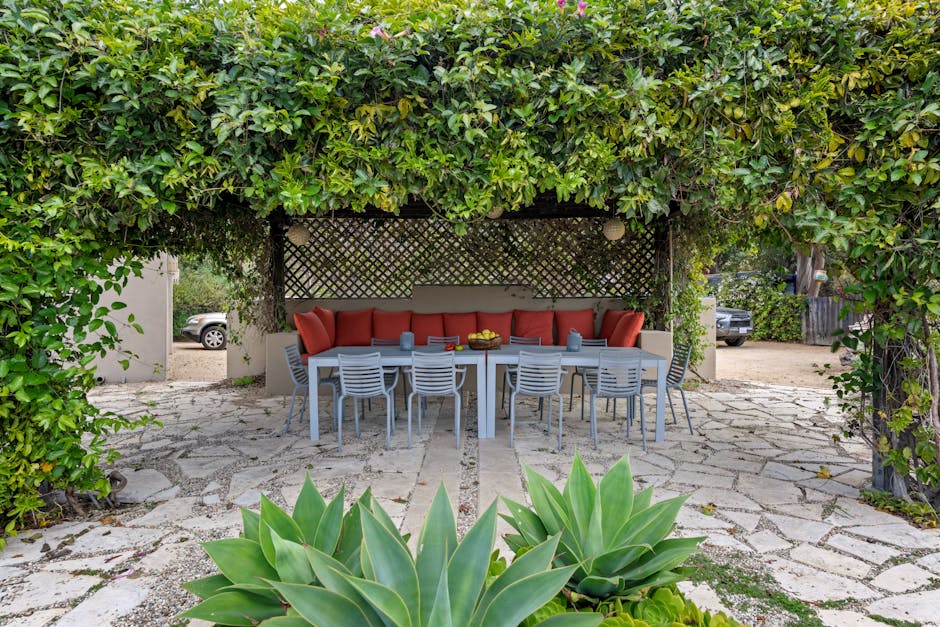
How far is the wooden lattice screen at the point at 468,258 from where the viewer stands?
6.92 m

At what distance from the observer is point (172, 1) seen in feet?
7.77

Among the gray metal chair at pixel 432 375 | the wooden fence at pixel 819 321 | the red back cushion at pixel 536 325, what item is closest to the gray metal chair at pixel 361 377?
the gray metal chair at pixel 432 375

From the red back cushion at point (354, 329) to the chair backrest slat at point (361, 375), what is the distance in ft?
7.73

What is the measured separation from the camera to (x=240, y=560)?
918 millimetres

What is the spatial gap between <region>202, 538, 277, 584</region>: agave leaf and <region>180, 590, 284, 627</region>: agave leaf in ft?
0.12

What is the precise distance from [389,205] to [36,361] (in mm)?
1859

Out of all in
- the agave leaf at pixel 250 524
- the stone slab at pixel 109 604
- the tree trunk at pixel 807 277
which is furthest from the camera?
the tree trunk at pixel 807 277

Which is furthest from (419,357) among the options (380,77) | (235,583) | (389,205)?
(235,583)

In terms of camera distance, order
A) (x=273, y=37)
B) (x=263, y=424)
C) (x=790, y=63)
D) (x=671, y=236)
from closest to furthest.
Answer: (x=273, y=37)
(x=790, y=63)
(x=263, y=424)
(x=671, y=236)

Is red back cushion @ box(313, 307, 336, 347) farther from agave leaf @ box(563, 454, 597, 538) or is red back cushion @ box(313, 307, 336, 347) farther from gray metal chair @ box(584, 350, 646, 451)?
agave leaf @ box(563, 454, 597, 538)

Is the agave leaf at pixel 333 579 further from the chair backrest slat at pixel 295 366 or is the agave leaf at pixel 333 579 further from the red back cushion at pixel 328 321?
the red back cushion at pixel 328 321

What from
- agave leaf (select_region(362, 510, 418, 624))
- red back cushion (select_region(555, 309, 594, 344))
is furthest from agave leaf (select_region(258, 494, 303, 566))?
red back cushion (select_region(555, 309, 594, 344))

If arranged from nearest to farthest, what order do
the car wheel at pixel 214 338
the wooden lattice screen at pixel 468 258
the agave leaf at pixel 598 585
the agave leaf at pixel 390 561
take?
the agave leaf at pixel 390 561 → the agave leaf at pixel 598 585 → the wooden lattice screen at pixel 468 258 → the car wheel at pixel 214 338

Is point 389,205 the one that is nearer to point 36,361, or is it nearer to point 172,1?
point 172,1
